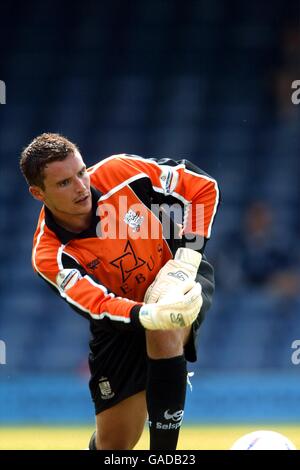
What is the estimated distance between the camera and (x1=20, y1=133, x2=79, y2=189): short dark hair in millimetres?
3748

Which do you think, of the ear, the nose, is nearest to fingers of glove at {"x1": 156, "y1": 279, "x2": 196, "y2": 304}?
the nose

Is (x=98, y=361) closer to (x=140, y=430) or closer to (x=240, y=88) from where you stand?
(x=140, y=430)

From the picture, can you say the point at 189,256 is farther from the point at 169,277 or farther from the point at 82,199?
the point at 82,199

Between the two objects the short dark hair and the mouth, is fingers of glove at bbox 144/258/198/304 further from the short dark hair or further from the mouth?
the short dark hair

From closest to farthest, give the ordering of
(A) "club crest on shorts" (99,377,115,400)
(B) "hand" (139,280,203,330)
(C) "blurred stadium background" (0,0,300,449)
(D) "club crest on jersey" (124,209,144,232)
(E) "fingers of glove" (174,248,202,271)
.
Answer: (B) "hand" (139,280,203,330) < (E) "fingers of glove" (174,248,202,271) < (D) "club crest on jersey" (124,209,144,232) < (A) "club crest on shorts" (99,377,115,400) < (C) "blurred stadium background" (0,0,300,449)

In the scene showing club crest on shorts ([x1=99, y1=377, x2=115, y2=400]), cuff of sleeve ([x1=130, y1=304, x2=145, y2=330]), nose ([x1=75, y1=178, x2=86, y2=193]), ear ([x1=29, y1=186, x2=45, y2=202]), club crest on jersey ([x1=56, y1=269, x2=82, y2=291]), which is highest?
nose ([x1=75, y1=178, x2=86, y2=193])

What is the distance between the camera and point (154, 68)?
9562 mm

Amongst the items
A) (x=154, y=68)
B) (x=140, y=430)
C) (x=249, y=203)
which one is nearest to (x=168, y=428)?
(x=140, y=430)

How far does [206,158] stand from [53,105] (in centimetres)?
154

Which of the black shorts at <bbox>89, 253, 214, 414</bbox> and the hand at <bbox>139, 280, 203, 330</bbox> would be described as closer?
the hand at <bbox>139, 280, 203, 330</bbox>

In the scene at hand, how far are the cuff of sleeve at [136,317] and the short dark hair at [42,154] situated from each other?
63cm

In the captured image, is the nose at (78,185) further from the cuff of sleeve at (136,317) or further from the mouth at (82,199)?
the cuff of sleeve at (136,317)

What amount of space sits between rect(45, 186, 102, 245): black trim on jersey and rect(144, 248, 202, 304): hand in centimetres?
31

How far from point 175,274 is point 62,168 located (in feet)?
1.94
